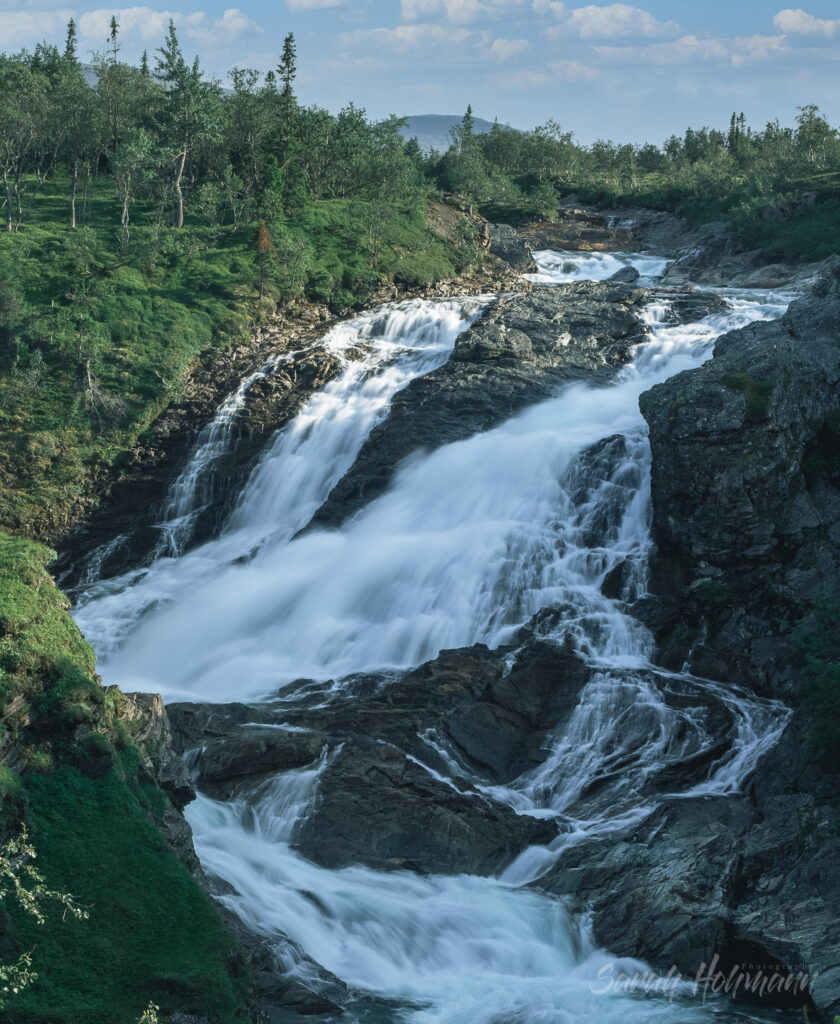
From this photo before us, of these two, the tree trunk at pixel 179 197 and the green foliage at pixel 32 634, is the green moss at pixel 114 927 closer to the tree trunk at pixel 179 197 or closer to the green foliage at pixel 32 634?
the green foliage at pixel 32 634

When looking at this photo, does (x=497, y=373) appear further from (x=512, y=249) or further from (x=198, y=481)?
(x=512, y=249)

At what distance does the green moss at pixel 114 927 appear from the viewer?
14109mm

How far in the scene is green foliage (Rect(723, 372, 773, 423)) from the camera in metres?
29.4

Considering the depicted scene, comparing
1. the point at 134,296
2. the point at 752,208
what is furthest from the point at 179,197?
the point at 752,208

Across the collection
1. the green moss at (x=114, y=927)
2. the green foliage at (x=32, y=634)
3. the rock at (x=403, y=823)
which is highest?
the green foliage at (x=32, y=634)

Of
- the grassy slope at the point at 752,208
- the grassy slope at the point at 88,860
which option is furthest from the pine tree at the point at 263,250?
the grassy slope at the point at 88,860

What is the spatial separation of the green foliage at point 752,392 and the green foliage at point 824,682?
7.28m

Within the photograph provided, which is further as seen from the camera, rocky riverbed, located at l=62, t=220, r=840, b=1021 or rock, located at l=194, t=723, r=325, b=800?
rock, located at l=194, t=723, r=325, b=800

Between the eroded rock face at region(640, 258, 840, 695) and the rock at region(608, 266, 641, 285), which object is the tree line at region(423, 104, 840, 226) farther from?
the eroded rock face at region(640, 258, 840, 695)

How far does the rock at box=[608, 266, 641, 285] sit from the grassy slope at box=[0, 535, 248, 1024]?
4569 cm

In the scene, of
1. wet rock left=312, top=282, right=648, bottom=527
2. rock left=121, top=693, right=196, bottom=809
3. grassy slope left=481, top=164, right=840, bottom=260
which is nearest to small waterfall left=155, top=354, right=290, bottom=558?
wet rock left=312, top=282, right=648, bottom=527

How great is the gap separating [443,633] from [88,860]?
15.1 metres

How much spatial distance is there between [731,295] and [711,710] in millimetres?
31204

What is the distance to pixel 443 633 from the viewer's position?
30.0 m
